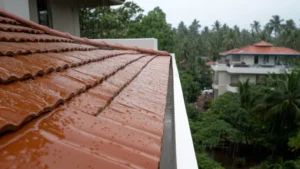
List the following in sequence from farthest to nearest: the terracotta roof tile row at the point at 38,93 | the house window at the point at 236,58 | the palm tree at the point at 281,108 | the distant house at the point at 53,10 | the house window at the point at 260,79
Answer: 1. the house window at the point at 236,58
2. the house window at the point at 260,79
3. the palm tree at the point at 281,108
4. the distant house at the point at 53,10
5. the terracotta roof tile row at the point at 38,93

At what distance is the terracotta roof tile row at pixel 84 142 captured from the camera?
984mm

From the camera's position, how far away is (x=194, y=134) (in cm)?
2250

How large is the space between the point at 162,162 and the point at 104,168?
44 cm

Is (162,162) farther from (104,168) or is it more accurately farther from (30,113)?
(30,113)

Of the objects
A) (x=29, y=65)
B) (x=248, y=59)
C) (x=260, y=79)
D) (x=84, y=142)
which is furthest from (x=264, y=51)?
(x=84, y=142)

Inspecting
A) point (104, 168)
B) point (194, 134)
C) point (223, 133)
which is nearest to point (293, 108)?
point (223, 133)

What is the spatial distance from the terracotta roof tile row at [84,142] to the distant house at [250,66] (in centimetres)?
3161

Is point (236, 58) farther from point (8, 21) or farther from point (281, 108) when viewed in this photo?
point (8, 21)

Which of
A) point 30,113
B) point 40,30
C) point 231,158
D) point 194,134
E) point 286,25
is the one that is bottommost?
point 231,158

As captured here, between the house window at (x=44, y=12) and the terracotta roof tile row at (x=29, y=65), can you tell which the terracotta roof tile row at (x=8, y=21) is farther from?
the house window at (x=44, y=12)

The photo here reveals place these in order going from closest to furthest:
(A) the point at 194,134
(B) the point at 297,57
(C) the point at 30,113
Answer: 1. (C) the point at 30,113
2. (A) the point at 194,134
3. (B) the point at 297,57

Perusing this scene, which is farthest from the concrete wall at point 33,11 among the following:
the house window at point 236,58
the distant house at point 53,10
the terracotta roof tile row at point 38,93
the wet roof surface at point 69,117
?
the house window at point 236,58

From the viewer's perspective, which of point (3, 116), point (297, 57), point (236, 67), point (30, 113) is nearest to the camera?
point (3, 116)

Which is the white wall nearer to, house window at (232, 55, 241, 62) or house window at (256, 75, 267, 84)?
house window at (232, 55, 241, 62)
